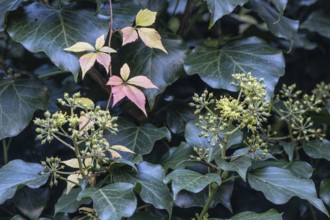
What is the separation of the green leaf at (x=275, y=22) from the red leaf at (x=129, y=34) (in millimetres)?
463

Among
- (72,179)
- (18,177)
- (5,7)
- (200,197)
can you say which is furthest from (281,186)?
(5,7)

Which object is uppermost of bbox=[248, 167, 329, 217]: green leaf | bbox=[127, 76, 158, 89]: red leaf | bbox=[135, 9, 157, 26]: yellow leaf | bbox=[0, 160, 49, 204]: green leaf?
bbox=[135, 9, 157, 26]: yellow leaf

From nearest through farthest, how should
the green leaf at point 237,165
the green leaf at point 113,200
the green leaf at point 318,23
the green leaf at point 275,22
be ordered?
the green leaf at point 113,200, the green leaf at point 237,165, the green leaf at point 275,22, the green leaf at point 318,23

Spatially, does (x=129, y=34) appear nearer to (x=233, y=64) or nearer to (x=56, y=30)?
(x=56, y=30)

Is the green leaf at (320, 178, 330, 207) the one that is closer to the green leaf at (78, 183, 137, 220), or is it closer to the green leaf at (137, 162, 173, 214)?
the green leaf at (137, 162, 173, 214)

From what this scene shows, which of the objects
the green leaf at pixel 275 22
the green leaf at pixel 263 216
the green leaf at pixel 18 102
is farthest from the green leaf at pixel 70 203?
the green leaf at pixel 275 22

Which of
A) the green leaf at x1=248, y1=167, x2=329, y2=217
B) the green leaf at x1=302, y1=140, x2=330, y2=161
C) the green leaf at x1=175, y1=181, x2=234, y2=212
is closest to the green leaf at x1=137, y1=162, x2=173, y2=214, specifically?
the green leaf at x1=175, y1=181, x2=234, y2=212

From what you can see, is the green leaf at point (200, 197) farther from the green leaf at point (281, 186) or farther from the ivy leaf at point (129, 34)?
the ivy leaf at point (129, 34)

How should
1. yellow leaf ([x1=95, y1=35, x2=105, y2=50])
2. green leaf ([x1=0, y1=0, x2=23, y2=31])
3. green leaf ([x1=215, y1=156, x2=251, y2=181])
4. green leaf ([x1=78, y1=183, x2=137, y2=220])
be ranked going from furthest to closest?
green leaf ([x1=0, y1=0, x2=23, y2=31]), yellow leaf ([x1=95, y1=35, x2=105, y2=50]), green leaf ([x1=215, y1=156, x2=251, y2=181]), green leaf ([x1=78, y1=183, x2=137, y2=220])

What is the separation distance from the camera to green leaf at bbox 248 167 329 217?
1316 millimetres

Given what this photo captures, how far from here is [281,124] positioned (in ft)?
6.90

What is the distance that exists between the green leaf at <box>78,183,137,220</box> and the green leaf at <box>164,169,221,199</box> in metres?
0.09

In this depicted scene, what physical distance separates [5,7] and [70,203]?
570 mm

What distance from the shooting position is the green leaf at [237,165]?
1.29 m
